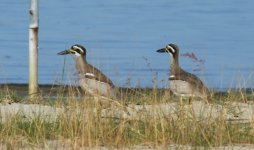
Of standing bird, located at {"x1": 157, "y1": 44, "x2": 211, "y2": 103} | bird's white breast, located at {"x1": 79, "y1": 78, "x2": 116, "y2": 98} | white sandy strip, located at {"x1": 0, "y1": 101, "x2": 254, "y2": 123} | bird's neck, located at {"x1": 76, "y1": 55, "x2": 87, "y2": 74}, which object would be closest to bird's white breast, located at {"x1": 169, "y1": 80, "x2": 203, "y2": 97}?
standing bird, located at {"x1": 157, "y1": 44, "x2": 211, "y2": 103}

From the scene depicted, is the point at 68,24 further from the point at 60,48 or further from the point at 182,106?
the point at 182,106

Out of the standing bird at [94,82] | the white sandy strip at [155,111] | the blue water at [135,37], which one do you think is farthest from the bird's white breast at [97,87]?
the white sandy strip at [155,111]

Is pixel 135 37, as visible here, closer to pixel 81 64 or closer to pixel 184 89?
pixel 81 64

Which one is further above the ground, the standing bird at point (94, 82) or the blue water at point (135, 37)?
the blue water at point (135, 37)

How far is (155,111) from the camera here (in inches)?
538

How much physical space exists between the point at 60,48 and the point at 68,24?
21.5ft

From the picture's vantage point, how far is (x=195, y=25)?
1303 inches

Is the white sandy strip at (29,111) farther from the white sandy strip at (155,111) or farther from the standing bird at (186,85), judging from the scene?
the standing bird at (186,85)

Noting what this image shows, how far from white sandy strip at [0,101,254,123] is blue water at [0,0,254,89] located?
934mm

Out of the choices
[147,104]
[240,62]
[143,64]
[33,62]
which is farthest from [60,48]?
[147,104]

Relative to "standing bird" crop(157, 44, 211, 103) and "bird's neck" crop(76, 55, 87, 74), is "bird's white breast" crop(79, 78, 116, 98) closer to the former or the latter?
"bird's neck" crop(76, 55, 87, 74)

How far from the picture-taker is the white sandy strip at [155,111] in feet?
44.5

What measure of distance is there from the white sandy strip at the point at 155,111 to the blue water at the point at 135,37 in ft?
3.06

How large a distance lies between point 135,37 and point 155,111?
1635 cm
